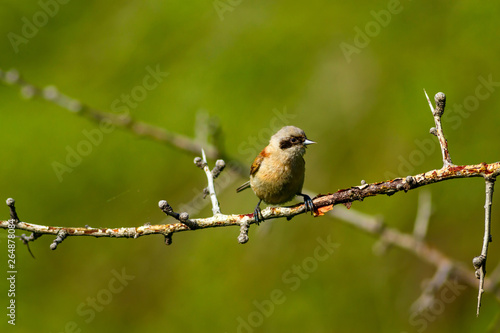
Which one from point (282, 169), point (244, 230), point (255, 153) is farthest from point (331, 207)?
point (255, 153)

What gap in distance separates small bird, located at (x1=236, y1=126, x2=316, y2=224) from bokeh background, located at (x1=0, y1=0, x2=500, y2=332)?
82cm

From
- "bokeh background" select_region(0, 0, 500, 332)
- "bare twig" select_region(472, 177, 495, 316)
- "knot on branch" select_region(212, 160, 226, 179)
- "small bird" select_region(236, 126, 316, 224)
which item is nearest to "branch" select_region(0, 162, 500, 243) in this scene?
"bare twig" select_region(472, 177, 495, 316)

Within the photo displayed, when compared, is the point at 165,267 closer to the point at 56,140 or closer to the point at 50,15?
the point at 56,140

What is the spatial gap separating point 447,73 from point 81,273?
501cm

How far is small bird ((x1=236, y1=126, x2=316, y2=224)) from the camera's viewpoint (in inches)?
187

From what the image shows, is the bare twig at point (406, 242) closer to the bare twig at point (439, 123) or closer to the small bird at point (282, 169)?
the small bird at point (282, 169)

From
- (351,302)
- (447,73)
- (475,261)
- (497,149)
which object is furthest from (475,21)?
(475,261)

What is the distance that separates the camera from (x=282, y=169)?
4766 millimetres

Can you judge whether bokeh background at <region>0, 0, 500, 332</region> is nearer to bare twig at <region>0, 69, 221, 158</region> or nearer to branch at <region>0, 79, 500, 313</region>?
bare twig at <region>0, 69, 221, 158</region>

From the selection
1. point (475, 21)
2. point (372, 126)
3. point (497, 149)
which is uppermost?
point (475, 21)

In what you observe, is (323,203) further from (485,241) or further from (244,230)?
(485,241)

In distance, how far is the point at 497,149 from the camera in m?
5.54

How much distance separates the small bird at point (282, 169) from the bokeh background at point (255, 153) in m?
0.82

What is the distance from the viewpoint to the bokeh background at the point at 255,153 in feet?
19.1
